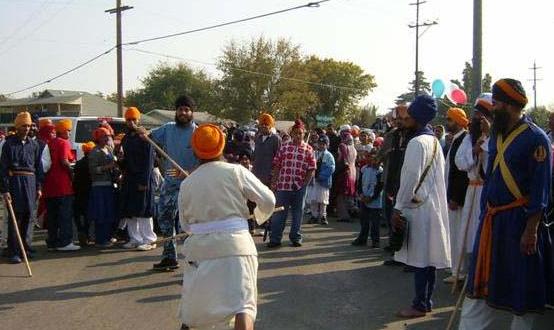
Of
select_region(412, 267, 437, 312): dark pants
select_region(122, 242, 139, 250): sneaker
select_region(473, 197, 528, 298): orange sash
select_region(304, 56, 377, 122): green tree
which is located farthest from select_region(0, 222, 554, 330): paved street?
select_region(304, 56, 377, 122): green tree

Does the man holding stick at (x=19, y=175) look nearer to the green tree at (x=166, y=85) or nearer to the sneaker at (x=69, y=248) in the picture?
the sneaker at (x=69, y=248)

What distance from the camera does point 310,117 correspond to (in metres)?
66.2

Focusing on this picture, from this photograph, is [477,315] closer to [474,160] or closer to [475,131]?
[474,160]

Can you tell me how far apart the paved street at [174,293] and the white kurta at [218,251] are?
1593mm

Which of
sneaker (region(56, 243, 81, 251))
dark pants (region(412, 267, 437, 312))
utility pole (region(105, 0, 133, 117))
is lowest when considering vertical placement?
sneaker (region(56, 243, 81, 251))

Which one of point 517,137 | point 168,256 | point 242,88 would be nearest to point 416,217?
point 517,137

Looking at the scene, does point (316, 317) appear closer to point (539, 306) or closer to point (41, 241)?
point (539, 306)

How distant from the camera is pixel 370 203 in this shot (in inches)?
392

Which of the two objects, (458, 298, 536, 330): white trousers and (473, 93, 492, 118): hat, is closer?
(458, 298, 536, 330): white trousers

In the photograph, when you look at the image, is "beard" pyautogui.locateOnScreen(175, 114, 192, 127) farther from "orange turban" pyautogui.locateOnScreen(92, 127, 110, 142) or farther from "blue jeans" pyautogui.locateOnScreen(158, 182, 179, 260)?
"orange turban" pyautogui.locateOnScreen(92, 127, 110, 142)

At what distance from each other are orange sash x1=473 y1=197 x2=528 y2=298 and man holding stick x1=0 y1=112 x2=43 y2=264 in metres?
6.36

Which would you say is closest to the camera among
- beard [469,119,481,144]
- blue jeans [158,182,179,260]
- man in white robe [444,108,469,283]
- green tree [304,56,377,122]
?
beard [469,119,481,144]

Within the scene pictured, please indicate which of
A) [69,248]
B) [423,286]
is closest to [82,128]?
[69,248]

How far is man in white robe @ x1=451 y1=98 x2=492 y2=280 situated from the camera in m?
6.96
